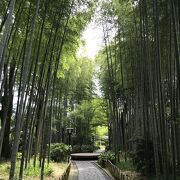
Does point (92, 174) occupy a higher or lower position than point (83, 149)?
lower

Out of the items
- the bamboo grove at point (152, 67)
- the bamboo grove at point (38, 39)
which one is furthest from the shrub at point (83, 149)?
the bamboo grove at point (38, 39)

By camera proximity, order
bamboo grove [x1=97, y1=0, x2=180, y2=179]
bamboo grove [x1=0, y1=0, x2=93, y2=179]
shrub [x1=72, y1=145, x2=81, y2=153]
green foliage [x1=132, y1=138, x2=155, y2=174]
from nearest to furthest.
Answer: bamboo grove [x1=97, y1=0, x2=180, y2=179]
bamboo grove [x1=0, y1=0, x2=93, y2=179]
green foliage [x1=132, y1=138, x2=155, y2=174]
shrub [x1=72, y1=145, x2=81, y2=153]

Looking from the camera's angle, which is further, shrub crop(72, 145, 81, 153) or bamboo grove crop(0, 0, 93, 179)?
shrub crop(72, 145, 81, 153)

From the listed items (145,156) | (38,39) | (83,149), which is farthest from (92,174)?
(83,149)

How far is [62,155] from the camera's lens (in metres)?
13.3

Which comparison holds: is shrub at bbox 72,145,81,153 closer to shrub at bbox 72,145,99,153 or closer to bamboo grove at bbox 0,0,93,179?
shrub at bbox 72,145,99,153

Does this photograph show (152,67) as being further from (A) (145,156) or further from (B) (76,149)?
(B) (76,149)

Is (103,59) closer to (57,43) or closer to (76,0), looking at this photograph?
(57,43)

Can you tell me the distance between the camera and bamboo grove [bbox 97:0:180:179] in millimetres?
5512

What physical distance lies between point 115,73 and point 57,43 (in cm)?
374

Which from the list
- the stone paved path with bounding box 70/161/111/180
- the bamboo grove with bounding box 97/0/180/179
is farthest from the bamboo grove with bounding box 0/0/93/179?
the stone paved path with bounding box 70/161/111/180

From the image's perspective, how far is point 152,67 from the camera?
21.1ft

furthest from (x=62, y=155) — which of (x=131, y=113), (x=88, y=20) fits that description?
(x=88, y=20)

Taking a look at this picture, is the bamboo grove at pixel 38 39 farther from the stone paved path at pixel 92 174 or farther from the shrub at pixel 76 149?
the shrub at pixel 76 149
